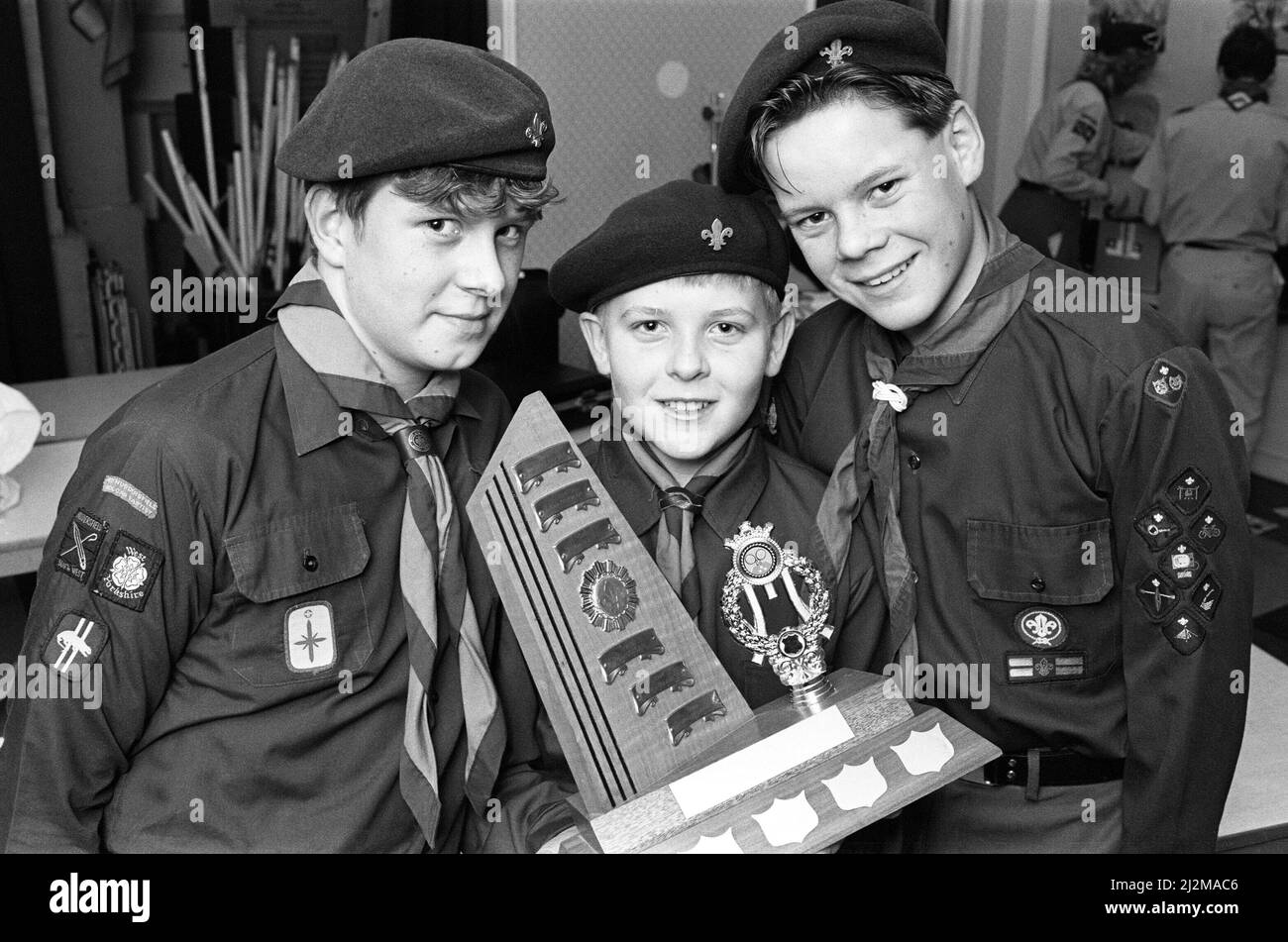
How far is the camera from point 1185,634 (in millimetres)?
A: 1439

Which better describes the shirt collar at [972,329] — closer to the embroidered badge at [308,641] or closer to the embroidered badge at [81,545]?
the embroidered badge at [308,641]

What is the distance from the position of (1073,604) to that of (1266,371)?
152 inches

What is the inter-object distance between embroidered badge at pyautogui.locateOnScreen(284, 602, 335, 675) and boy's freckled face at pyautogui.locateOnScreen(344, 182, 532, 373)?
32 cm

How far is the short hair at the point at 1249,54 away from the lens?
4.21 metres

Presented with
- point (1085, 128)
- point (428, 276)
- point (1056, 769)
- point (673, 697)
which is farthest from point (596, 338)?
point (1085, 128)

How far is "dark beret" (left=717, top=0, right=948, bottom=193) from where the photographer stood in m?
1.42

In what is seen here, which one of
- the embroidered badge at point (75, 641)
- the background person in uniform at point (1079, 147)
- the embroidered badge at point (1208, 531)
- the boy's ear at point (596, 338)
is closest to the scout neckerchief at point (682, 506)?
the boy's ear at point (596, 338)

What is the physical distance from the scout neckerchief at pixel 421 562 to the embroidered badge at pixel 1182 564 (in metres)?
0.83

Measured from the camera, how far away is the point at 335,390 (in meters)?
1.41

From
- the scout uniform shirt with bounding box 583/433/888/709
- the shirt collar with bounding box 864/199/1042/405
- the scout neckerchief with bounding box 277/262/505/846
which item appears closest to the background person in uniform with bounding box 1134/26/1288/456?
the shirt collar with bounding box 864/199/1042/405

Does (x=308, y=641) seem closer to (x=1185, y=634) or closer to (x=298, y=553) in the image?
(x=298, y=553)
